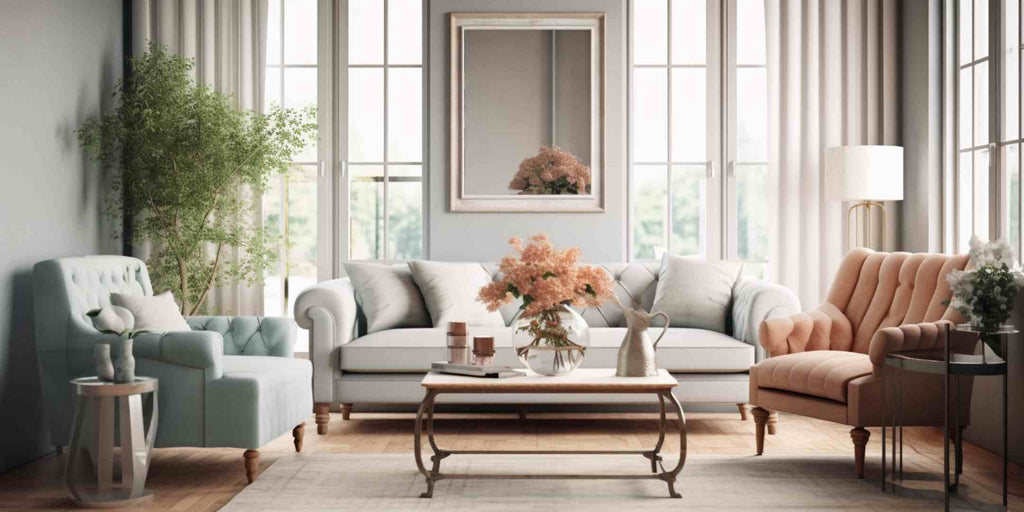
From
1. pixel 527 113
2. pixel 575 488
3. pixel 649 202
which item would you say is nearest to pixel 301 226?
pixel 527 113

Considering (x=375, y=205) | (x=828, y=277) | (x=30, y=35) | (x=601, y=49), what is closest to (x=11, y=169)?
(x=30, y=35)

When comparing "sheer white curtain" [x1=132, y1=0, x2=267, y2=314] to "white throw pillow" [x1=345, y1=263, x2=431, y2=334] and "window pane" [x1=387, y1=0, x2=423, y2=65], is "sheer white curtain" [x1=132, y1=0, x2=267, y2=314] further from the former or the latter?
"white throw pillow" [x1=345, y1=263, x2=431, y2=334]

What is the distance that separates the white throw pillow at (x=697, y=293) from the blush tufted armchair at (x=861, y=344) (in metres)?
0.70

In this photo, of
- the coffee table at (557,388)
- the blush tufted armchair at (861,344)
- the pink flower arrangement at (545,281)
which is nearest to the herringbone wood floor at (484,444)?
the blush tufted armchair at (861,344)

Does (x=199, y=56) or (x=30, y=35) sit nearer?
(x=30, y=35)

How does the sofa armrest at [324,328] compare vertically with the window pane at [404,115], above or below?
below

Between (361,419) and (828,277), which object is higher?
(828,277)

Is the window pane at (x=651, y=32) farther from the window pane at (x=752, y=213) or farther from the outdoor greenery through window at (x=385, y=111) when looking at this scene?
the outdoor greenery through window at (x=385, y=111)

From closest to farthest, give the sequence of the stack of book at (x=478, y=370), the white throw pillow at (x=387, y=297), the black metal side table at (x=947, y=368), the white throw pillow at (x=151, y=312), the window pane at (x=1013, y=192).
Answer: the black metal side table at (x=947, y=368) → the stack of book at (x=478, y=370) → the white throw pillow at (x=151, y=312) → the window pane at (x=1013, y=192) → the white throw pillow at (x=387, y=297)

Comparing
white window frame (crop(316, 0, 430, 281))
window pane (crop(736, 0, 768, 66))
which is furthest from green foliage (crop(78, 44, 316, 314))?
window pane (crop(736, 0, 768, 66))

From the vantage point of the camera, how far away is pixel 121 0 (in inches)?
221

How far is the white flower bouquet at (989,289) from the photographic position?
3377 mm

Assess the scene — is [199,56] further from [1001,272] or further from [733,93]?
[1001,272]

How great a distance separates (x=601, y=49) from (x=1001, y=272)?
121 inches
